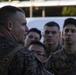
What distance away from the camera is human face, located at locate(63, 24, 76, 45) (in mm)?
5254

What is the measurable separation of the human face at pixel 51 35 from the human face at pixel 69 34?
2.67 ft

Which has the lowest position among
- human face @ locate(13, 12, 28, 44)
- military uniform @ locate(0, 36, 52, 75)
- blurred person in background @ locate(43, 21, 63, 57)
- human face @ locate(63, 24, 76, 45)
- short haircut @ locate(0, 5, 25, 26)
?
blurred person in background @ locate(43, 21, 63, 57)

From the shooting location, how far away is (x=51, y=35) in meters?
6.25

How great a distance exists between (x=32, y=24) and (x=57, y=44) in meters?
3.37

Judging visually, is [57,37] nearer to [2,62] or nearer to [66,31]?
[66,31]

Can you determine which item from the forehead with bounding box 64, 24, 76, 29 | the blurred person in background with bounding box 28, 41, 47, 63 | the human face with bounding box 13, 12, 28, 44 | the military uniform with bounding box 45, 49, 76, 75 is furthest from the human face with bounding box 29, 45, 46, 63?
the human face with bounding box 13, 12, 28, 44

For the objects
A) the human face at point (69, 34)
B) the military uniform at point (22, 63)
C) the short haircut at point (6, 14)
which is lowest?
the human face at point (69, 34)

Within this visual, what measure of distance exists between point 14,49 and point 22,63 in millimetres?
142

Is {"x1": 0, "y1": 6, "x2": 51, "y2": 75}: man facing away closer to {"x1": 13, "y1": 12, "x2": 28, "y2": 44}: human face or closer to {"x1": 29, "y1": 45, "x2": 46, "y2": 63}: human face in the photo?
{"x1": 13, "y1": 12, "x2": 28, "y2": 44}: human face

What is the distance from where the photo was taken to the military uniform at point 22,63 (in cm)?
287

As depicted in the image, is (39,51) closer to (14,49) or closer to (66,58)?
(66,58)

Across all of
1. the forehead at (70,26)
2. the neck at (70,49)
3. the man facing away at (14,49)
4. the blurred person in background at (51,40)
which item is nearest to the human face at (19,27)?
the man facing away at (14,49)

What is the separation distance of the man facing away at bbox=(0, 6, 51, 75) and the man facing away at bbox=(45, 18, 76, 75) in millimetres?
1987

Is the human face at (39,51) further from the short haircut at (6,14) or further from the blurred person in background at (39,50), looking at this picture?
the short haircut at (6,14)
